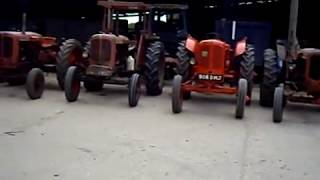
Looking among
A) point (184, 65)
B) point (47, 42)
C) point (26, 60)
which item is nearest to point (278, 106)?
point (184, 65)

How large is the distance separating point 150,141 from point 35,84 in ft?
13.1

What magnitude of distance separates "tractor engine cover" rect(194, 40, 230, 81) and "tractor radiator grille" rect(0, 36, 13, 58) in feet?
12.9

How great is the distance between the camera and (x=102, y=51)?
10.1 meters

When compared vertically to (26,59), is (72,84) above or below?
below

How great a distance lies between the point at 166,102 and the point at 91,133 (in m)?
3.26

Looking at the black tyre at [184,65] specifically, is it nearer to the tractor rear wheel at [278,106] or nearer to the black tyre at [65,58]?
the tractor rear wheel at [278,106]

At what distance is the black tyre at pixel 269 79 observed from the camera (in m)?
9.78

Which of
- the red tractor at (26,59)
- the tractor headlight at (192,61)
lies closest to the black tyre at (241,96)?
the tractor headlight at (192,61)

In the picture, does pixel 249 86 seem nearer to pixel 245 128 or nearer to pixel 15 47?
pixel 245 128

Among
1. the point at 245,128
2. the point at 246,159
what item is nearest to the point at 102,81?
the point at 245,128

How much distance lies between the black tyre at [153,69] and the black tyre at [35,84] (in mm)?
2139

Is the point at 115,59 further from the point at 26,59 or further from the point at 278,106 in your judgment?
the point at 278,106

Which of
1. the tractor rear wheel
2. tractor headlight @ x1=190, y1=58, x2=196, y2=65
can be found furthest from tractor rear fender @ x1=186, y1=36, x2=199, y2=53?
the tractor rear wheel

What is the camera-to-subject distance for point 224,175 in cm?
535
